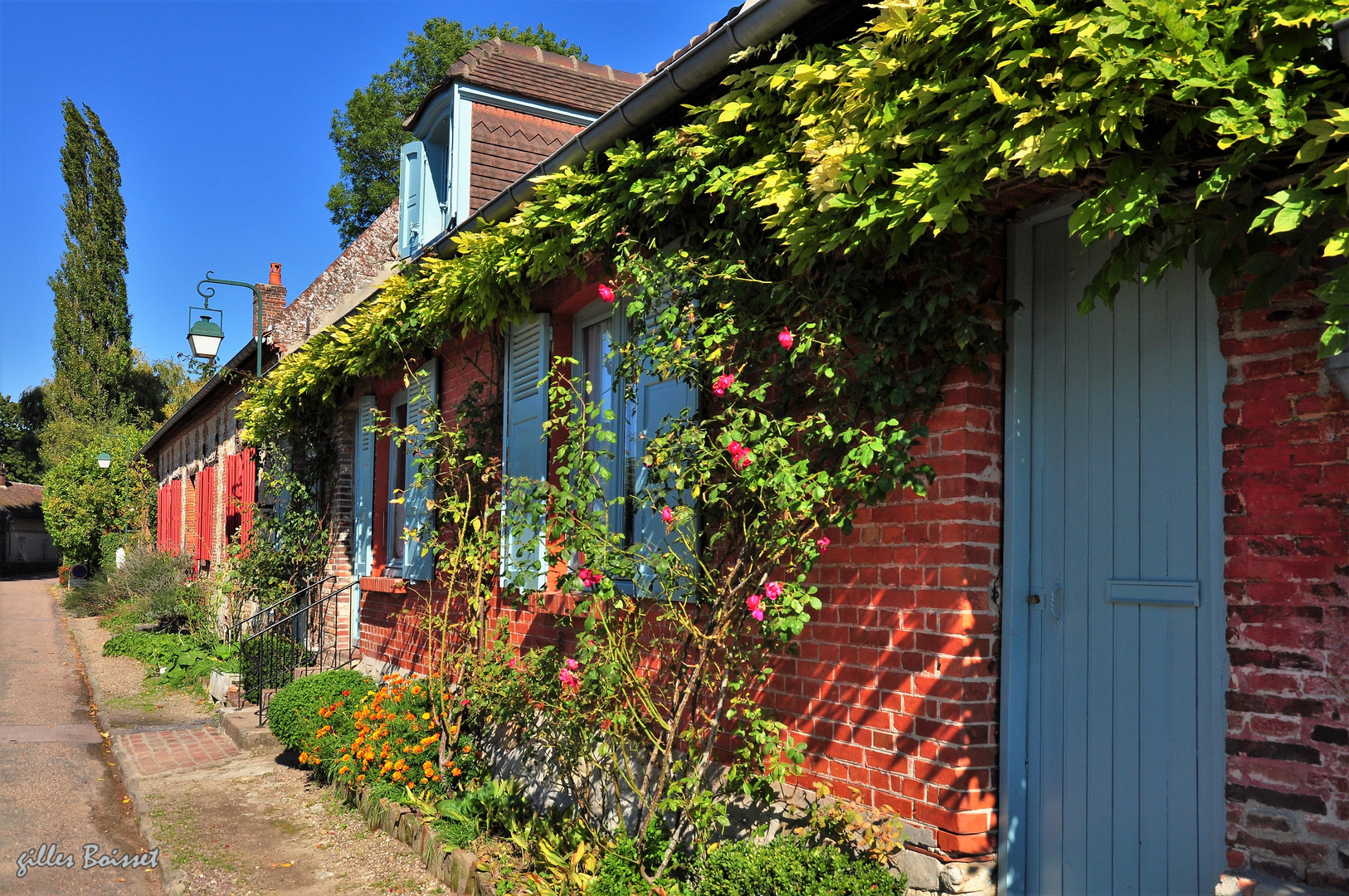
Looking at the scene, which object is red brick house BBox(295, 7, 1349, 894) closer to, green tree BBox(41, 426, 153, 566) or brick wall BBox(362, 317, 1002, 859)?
brick wall BBox(362, 317, 1002, 859)

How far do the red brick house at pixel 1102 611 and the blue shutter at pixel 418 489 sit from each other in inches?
171

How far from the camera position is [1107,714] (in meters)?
3.14

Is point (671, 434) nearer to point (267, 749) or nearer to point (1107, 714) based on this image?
point (1107, 714)

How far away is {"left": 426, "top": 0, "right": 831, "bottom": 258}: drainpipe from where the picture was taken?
3.75 meters

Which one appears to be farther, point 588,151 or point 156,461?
point 156,461

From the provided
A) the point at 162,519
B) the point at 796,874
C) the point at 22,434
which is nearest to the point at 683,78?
the point at 796,874

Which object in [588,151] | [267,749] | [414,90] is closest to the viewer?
[588,151]

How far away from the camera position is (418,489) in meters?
8.11

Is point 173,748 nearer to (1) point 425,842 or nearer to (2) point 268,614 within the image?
(2) point 268,614

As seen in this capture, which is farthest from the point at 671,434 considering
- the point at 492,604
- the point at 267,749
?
the point at 267,749

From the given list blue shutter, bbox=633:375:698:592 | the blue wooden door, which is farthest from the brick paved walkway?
the blue wooden door

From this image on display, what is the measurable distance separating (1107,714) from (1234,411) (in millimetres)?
1031

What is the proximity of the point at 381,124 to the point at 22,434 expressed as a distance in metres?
33.8

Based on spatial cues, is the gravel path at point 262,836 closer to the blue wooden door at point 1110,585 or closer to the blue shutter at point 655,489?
the blue shutter at point 655,489
